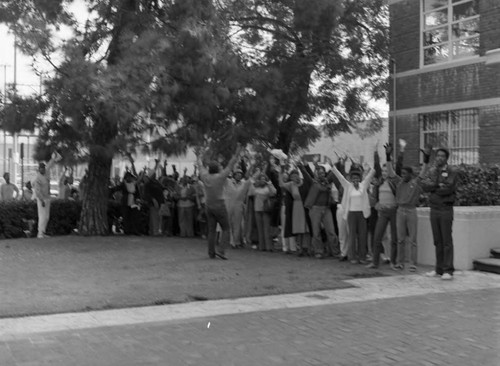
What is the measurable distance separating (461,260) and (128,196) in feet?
26.4

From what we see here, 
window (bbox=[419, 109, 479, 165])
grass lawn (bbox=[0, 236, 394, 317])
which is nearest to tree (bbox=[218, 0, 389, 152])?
window (bbox=[419, 109, 479, 165])

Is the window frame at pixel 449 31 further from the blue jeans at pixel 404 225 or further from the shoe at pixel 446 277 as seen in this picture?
the shoe at pixel 446 277

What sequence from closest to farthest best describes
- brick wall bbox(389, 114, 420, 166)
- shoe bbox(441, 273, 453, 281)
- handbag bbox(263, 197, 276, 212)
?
1. shoe bbox(441, 273, 453, 281)
2. handbag bbox(263, 197, 276, 212)
3. brick wall bbox(389, 114, 420, 166)

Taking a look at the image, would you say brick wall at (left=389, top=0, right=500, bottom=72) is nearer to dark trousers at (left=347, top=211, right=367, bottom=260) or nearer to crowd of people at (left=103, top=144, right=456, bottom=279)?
crowd of people at (left=103, top=144, right=456, bottom=279)

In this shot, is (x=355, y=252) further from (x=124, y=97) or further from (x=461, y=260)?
(x=124, y=97)

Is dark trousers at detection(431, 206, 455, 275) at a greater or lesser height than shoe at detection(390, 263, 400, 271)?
greater

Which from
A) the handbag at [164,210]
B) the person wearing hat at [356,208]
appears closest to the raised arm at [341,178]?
the person wearing hat at [356,208]

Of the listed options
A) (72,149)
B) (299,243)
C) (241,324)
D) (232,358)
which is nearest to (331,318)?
(241,324)

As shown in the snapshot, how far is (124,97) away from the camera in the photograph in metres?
12.2

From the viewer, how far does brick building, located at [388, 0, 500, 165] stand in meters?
15.9

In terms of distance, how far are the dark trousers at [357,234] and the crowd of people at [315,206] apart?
0.02m

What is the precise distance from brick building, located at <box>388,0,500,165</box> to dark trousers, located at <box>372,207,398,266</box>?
5.63 m

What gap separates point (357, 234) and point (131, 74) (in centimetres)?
517

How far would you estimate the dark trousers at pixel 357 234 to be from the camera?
38.7 ft
